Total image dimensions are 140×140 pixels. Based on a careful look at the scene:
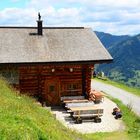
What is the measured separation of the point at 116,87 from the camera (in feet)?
153

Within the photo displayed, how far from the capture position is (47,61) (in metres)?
30.5

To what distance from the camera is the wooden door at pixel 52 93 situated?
32.2 m

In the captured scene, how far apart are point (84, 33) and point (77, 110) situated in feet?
32.5

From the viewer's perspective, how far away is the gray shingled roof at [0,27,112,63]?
30656mm

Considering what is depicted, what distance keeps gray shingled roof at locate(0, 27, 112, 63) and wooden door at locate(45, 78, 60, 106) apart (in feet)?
7.42

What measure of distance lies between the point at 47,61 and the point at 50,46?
2253 millimetres

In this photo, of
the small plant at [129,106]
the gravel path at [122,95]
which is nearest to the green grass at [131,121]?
the small plant at [129,106]

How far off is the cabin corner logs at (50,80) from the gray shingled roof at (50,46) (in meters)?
0.78

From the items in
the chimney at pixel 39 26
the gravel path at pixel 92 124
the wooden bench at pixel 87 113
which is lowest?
the gravel path at pixel 92 124

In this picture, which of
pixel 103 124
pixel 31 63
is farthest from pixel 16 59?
pixel 103 124

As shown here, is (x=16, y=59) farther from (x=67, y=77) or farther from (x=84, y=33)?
(x=84, y=33)

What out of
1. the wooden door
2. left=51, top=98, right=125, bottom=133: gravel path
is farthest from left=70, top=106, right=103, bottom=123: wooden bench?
the wooden door

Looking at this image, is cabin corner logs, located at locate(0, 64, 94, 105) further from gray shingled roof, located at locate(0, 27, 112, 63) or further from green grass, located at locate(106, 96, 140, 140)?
green grass, located at locate(106, 96, 140, 140)

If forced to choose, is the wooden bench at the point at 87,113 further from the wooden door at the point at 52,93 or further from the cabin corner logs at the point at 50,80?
the cabin corner logs at the point at 50,80
